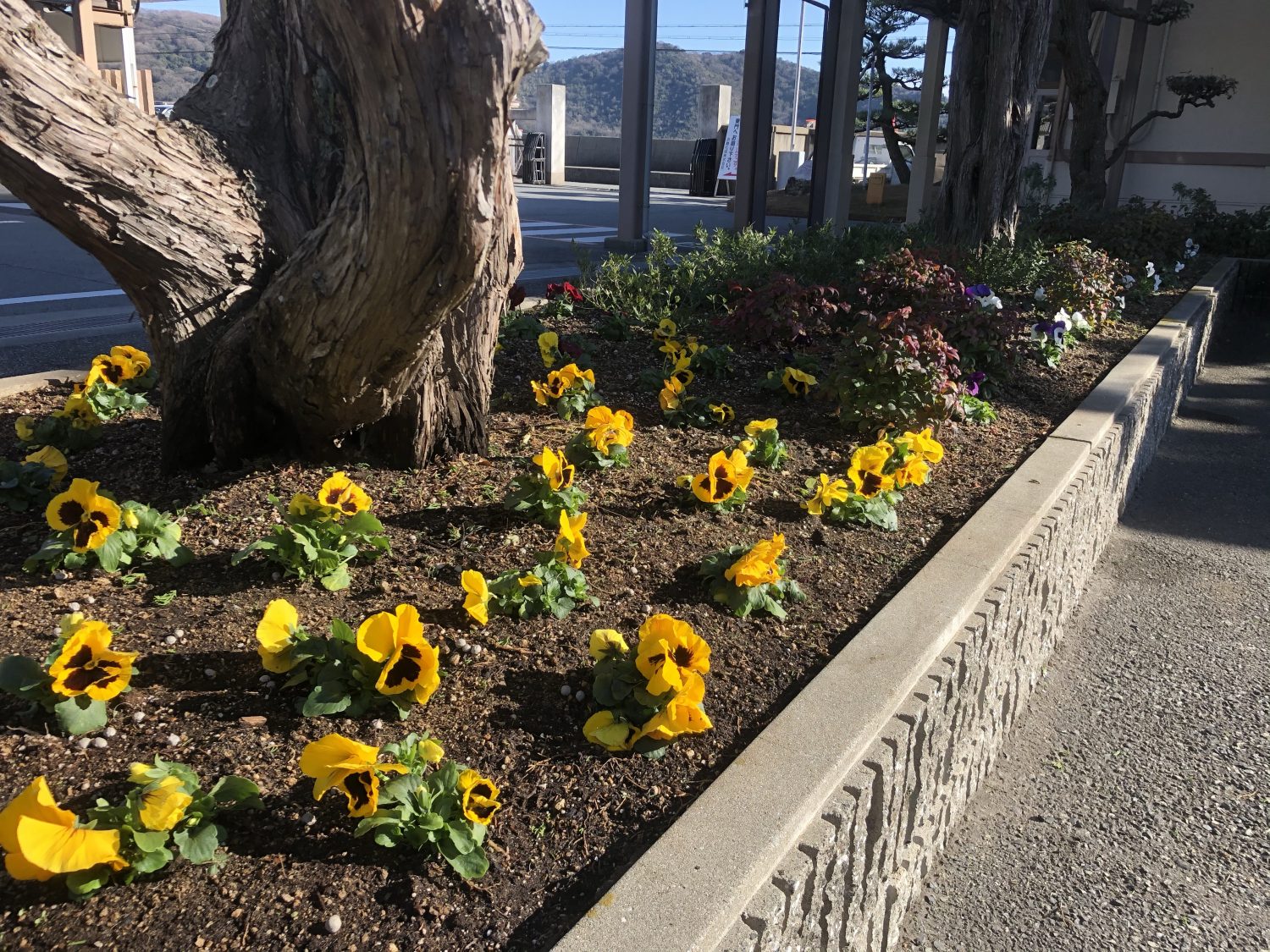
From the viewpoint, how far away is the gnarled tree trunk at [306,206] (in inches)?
78.5

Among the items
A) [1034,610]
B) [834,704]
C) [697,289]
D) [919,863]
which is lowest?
[919,863]

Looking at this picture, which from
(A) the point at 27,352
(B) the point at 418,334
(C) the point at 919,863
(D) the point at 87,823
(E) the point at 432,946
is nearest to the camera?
(E) the point at 432,946

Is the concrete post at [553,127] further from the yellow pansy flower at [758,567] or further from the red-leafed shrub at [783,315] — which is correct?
the yellow pansy flower at [758,567]

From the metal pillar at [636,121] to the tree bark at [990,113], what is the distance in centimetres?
308

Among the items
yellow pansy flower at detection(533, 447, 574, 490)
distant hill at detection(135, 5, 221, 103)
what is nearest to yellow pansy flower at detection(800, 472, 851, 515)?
yellow pansy flower at detection(533, 447, 574, 490)

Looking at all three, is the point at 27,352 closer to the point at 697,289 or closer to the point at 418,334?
the point at 697,289

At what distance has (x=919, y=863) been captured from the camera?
2.22 metres

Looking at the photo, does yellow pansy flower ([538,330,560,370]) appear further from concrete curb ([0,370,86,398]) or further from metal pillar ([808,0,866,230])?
metal pillar ([808,0,866,230])

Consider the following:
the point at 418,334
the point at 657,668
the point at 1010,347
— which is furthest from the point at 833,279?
the point at 657,668

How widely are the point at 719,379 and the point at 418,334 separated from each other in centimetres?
243

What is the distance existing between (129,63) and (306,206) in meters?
26.2

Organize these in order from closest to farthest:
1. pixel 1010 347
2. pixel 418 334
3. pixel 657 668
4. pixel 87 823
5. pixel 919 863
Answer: pixel 87 823, pixel 657 668, pixel 919 863, pixel 418 334, pixel 1010 347

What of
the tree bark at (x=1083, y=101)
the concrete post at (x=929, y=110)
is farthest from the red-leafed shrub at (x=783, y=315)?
the concrete post at (x=929, y=110)

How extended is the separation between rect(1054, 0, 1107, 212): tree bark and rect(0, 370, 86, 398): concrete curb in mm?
11394
